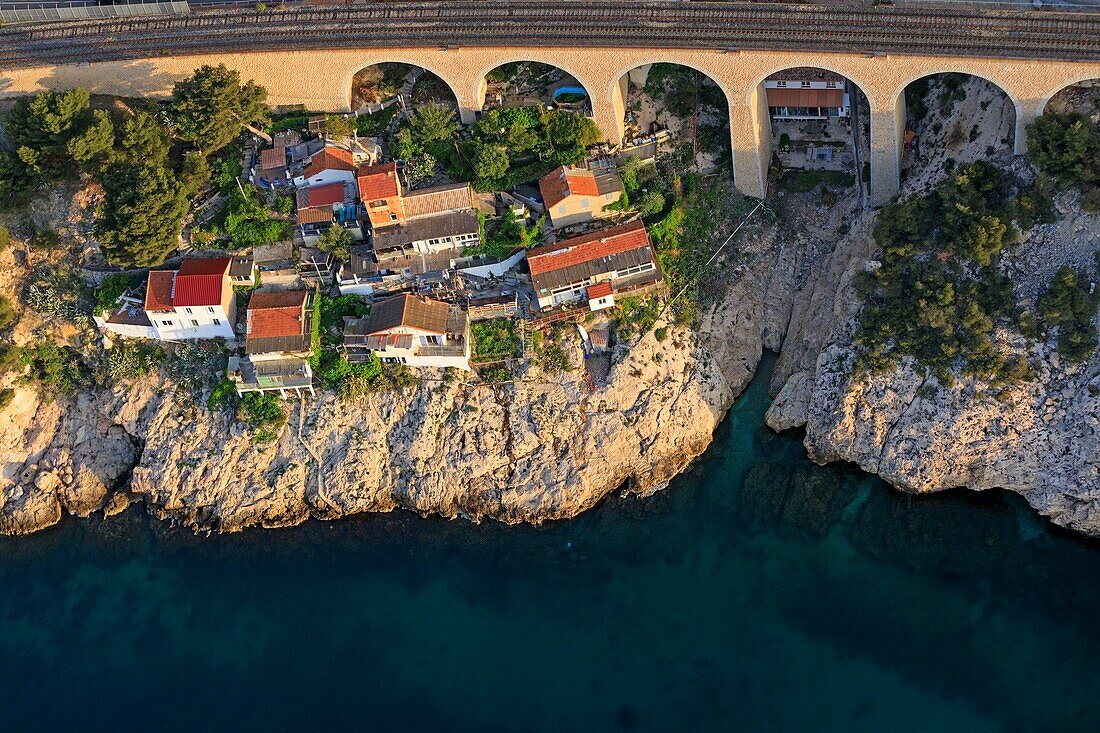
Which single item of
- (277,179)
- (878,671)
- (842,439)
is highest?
(277,179)

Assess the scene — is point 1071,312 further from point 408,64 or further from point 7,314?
point 7,314

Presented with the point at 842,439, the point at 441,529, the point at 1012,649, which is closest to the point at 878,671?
the point at 1012,649

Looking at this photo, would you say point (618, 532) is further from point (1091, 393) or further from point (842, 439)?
point (1091, 393)

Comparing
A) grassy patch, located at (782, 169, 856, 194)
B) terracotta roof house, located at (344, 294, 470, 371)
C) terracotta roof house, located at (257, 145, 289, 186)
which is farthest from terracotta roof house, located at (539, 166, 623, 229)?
terracotta roof house, located at (257, 145, 289, 186)

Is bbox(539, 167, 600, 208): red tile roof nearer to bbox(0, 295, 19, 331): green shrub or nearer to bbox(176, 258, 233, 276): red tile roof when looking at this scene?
bbox(176, 258, 233, 276): red tile roof

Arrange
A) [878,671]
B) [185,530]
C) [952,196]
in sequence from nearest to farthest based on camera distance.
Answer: [878,671]
[952,196]
[185,530]

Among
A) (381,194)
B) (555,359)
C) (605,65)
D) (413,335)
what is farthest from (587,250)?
(381,194)
